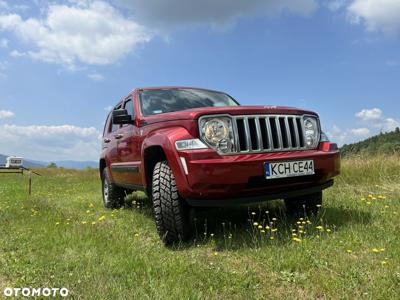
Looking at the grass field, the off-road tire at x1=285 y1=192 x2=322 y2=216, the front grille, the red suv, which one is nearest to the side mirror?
the red suv

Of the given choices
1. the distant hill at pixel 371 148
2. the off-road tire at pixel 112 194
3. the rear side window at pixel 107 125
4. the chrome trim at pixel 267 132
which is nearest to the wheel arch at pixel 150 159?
the chrome trim at pixel 267 132

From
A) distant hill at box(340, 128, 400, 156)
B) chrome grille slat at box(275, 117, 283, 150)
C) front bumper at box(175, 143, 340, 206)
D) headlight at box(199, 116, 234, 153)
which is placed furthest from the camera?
distant hill at box(340, 128, 400, 156)

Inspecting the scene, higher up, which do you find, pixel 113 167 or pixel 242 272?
pixel 113 167

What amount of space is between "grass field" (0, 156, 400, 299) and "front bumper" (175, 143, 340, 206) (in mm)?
363

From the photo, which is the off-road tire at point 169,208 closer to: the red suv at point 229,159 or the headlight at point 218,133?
the red suv at point 229,159

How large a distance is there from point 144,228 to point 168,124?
4.87 feet

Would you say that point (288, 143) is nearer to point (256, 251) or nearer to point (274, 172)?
point (274, 172)

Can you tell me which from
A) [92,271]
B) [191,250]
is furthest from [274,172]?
[92,271]

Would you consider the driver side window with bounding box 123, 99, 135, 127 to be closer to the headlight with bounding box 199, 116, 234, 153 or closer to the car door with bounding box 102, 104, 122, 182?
the car door with bounding box 102, 104, 122, 182

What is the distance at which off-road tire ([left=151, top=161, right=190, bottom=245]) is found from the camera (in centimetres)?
400

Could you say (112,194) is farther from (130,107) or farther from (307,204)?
(307,204)

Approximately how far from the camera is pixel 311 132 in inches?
177

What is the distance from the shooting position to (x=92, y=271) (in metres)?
3.27

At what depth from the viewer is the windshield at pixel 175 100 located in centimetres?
537
